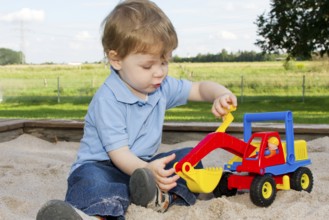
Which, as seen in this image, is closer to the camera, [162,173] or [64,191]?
[162,173]

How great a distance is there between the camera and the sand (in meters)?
2.27

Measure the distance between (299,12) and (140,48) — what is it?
14.3 m

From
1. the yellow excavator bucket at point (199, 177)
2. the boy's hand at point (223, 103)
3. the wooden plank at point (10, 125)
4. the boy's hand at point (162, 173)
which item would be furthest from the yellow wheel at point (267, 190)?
the wooden plank at point (10, 125)

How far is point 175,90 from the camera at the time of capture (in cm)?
280

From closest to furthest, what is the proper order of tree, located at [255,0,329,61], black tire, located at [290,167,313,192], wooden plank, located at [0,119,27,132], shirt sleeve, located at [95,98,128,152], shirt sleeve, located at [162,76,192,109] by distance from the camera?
shirt sleeve, located at [95,98,128,152], black tire, located at [290,167,313,192], shirt sleeve, located at [162,76,192,109], wooden plank, located at [0,119,27,132], tree, located at [255,0,329,61]

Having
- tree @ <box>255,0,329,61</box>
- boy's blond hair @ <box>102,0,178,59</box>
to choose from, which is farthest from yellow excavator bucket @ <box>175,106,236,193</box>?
tree @ <box>255,0,329,61</box>

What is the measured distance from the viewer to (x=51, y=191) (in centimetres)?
300

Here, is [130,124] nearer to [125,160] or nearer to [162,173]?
[125,160]

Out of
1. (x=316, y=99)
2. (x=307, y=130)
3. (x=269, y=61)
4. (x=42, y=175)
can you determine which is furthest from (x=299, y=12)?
(x=269, y=61)

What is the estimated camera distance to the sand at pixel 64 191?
2.27 metres

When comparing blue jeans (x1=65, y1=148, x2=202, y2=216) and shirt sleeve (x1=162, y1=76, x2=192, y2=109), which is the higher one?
shirt sleeve (x1=162, y1=76, x2=192, y2=109)

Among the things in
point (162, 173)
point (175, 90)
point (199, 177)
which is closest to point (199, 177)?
point (199, 177)

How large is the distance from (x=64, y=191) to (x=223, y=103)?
1052 mm

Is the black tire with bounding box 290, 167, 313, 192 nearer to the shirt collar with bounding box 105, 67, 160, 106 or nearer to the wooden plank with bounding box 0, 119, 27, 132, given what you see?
the shirt collar with bounding box 105, 67, 160, 106
